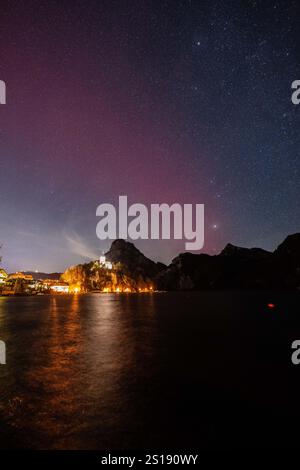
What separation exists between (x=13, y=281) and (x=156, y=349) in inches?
7602

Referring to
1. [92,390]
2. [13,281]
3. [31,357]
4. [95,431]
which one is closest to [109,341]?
[31,357]

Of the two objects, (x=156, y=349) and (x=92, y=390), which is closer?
(x=92, y=390)

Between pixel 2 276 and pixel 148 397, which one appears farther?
pixel 2 276

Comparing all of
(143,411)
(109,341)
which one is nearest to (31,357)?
(109,341)

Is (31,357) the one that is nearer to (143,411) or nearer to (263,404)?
(143,411)

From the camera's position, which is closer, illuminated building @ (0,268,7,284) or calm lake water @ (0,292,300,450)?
calm lake water @ (0,292,300,450)

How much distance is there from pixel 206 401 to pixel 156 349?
1207 centimetres

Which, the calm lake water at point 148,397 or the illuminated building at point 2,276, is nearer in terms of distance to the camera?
the calm lake water at point 148,397

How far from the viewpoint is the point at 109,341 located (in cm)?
2770

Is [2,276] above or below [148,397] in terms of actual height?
below

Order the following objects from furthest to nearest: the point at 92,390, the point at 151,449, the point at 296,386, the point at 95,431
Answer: the point at 296,386 → the point at 92,390 → the point at 95,431 → the point at 151,449
